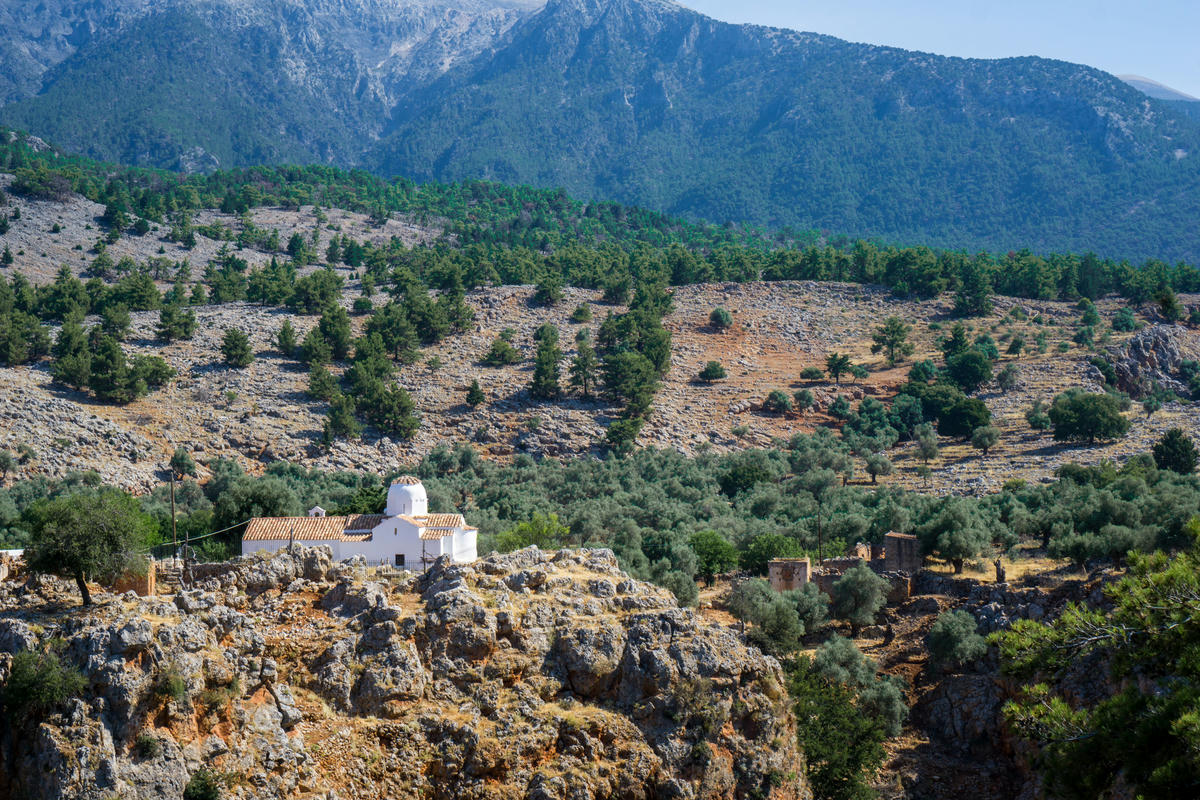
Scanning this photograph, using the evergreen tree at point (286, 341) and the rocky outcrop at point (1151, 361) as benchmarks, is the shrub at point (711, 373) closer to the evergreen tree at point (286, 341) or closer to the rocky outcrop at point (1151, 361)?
the rocky outcrop at point (1151, 361)

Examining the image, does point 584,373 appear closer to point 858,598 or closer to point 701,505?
point 701,505

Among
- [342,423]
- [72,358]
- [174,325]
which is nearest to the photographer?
[342,423]

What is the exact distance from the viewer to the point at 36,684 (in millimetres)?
24406

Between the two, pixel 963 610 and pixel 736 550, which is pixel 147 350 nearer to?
pixel 736 550

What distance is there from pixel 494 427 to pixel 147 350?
19.5 m

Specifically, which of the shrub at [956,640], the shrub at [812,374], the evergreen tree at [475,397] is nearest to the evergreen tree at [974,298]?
the shrub at [812,374]

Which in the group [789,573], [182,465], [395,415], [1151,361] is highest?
[789,573]

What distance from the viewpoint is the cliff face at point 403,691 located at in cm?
2484

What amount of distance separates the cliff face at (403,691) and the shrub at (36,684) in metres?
0.28

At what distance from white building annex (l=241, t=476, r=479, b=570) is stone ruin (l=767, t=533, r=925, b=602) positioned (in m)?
10.9

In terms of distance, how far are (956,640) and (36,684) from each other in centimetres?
2343

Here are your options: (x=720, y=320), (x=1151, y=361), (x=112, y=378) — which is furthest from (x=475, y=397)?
(x=1151, y=361)

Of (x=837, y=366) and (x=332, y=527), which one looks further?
(x=837, y=366)

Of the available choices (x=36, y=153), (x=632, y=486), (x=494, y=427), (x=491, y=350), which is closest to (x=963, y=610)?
(x=632, y=486)
